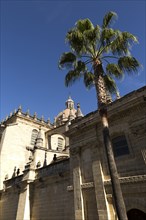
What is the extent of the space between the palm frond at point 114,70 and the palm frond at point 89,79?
109 cm

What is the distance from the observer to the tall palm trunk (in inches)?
241

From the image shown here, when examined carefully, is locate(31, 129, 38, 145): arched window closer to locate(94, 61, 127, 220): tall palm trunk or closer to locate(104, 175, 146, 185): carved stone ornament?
locate(104, 175, 146, 185): carved stone ornament

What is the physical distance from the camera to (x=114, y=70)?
32.3 ft

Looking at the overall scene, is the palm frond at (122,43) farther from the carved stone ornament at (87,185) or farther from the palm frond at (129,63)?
the carved stone ornament at (87,185)

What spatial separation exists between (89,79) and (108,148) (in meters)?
5.00

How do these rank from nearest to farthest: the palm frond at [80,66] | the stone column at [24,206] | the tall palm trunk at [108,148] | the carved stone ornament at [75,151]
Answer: the tall palm trunk at [108,148] → the palm frond at [80,66] → the carved stone ornament at [75,151] → the stone column at [24,206]

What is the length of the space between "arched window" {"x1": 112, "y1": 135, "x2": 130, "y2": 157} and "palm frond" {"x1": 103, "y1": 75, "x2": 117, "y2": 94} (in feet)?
9.79

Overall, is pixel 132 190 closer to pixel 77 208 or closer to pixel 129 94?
pixel 77 208

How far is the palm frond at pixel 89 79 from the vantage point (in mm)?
10539

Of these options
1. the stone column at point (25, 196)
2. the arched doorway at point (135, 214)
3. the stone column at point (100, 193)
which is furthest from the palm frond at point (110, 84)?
the stone column at point (25, 196)

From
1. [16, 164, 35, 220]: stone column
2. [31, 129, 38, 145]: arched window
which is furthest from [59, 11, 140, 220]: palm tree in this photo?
[31, 129, 38, 145]: arched window

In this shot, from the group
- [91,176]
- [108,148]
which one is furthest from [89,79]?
[91,176]

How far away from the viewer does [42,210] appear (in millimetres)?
13492

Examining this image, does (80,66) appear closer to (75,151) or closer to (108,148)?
(108,148)
